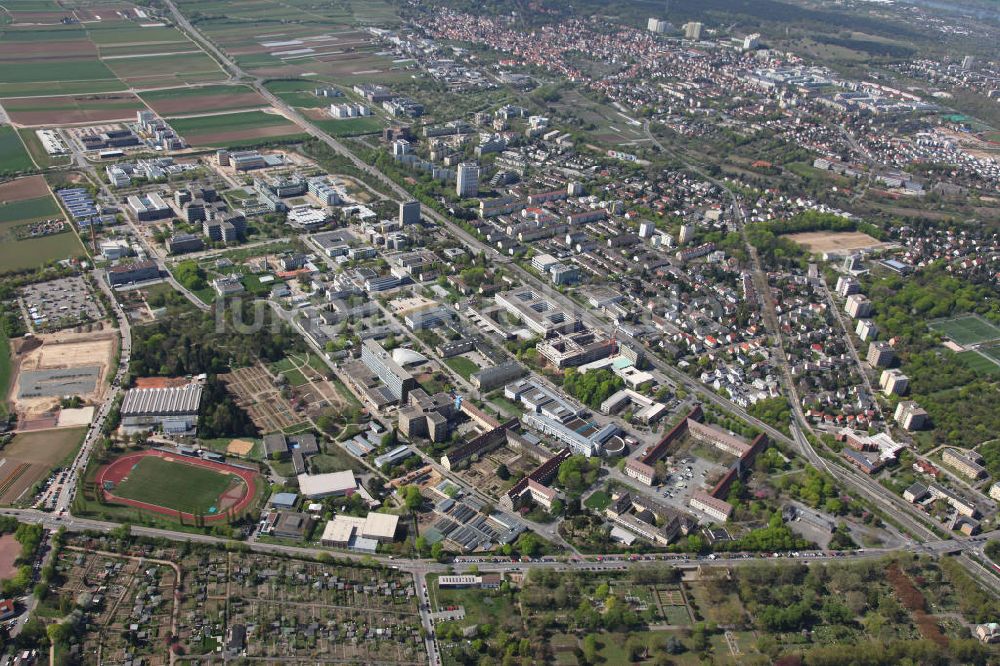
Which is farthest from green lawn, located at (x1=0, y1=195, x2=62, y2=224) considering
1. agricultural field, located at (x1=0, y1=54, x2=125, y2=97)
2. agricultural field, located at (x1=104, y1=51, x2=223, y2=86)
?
agricultural field, located at (x1=104, y1=51, x2=223, y2=86)

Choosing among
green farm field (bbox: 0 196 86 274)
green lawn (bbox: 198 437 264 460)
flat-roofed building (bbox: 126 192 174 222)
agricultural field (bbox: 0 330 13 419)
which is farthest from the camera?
flat-roofed building (bbox: 126 192 174 222)

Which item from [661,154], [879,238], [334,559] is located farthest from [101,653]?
[661,154]

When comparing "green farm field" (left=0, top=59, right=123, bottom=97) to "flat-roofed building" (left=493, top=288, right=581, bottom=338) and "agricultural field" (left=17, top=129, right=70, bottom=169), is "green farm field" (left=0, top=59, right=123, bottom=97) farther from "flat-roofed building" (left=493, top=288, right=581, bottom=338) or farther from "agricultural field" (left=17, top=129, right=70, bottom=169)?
"flat-roofed building" (left=493, top=288, right=581, bottom=338)

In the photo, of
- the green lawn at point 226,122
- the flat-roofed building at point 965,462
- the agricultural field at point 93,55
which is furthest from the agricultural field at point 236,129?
the flat-roofed building at point 965,462

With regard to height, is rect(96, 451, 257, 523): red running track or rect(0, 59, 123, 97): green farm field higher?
rect(0, 59, 123, 97): green farm field

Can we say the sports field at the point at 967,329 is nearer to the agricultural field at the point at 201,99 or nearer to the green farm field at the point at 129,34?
the agricultural field at the point at 201,99

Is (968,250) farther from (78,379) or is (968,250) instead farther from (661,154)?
(78,379)
